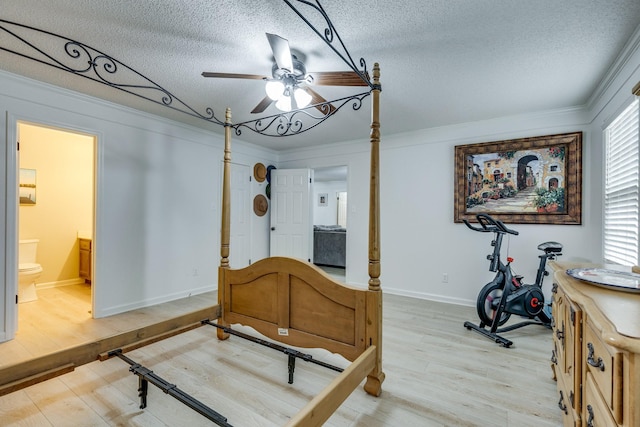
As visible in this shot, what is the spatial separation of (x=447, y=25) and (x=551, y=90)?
5.70ft

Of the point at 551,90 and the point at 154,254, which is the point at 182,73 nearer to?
the point at 154,254

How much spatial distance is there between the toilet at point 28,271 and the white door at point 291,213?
10.9 ft

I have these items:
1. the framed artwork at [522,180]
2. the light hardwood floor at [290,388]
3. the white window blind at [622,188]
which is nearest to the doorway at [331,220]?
the framed artwork at [522,180]

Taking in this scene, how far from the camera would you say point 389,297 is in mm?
4258

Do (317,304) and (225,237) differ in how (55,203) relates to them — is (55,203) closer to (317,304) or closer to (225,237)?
(225,237)

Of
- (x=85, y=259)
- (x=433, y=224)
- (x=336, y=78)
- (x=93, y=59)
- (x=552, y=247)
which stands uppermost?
(x=93, y=59)

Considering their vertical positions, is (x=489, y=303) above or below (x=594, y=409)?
below

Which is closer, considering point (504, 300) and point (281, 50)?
point (281, 50)

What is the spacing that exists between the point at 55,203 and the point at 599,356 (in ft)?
20.5

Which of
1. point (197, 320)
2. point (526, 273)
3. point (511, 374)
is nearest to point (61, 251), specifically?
point (197, 320)

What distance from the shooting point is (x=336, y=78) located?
7.06ft

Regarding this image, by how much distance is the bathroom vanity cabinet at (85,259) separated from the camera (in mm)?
4711

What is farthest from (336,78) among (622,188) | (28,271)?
(28,271)

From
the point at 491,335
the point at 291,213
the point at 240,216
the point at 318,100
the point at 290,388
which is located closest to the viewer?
the point at 290,388
